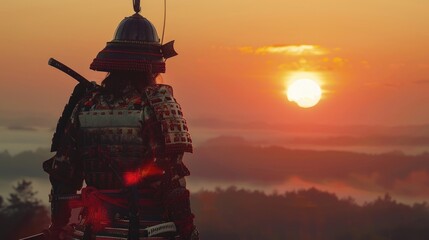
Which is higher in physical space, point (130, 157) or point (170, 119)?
point (170, 119)

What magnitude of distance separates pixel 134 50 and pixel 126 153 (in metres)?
1.60

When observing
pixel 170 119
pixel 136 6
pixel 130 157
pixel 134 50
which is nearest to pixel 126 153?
pixel 130 157

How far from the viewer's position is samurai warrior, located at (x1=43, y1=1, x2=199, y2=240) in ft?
51.7

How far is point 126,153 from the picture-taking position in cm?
1583

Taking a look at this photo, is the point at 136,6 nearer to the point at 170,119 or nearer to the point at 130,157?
the point at 170,119

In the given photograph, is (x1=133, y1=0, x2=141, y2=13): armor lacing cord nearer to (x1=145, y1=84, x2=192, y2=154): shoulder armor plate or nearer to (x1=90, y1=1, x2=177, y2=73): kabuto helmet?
(x1=90, y1=1, x2=177, y2=73): kabuto helmet

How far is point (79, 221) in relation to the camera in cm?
1653

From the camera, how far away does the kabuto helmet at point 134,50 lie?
16.1 metres

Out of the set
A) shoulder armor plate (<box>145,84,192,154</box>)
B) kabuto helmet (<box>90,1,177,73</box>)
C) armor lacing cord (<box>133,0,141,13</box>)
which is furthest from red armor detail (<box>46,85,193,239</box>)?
armor lacing cord (<box>133,0,141,13</box>)

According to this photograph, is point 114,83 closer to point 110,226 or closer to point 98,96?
point 98,96

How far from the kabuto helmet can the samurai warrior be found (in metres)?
0.01

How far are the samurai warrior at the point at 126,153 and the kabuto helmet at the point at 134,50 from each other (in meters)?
0.01

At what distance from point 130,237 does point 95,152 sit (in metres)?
1.37

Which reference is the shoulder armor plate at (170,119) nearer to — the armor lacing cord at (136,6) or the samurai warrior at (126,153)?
the samurai warrior at (126,153)
